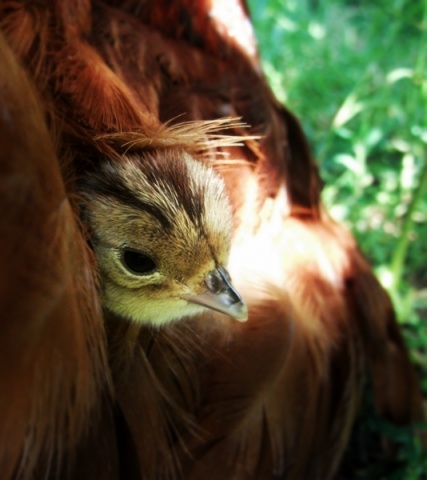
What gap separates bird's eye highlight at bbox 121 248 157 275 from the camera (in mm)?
943

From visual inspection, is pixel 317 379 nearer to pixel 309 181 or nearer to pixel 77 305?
pixel 309 181

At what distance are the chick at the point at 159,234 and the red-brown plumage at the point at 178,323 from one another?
0.04 m

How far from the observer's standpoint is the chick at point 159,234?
927 millimetres

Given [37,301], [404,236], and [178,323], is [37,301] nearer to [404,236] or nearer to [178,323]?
[178,323]

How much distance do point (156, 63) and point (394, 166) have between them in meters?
1.43

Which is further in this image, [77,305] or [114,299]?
[114,299]

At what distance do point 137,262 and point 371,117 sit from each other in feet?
5.81

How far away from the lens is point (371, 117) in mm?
2527

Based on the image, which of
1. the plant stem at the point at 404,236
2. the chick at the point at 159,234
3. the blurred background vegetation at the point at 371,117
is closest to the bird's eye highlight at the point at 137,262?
the chick at the point at 159,234

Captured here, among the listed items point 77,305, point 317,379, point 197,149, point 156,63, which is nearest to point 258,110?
point 156,63

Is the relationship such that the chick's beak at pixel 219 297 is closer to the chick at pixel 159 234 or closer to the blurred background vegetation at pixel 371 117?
the chick at pixel 159 234

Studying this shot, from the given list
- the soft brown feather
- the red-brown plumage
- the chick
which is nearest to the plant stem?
the red-brown plumage

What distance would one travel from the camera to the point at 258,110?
1.43 m

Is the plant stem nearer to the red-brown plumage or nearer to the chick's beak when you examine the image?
the red-brown plumage
